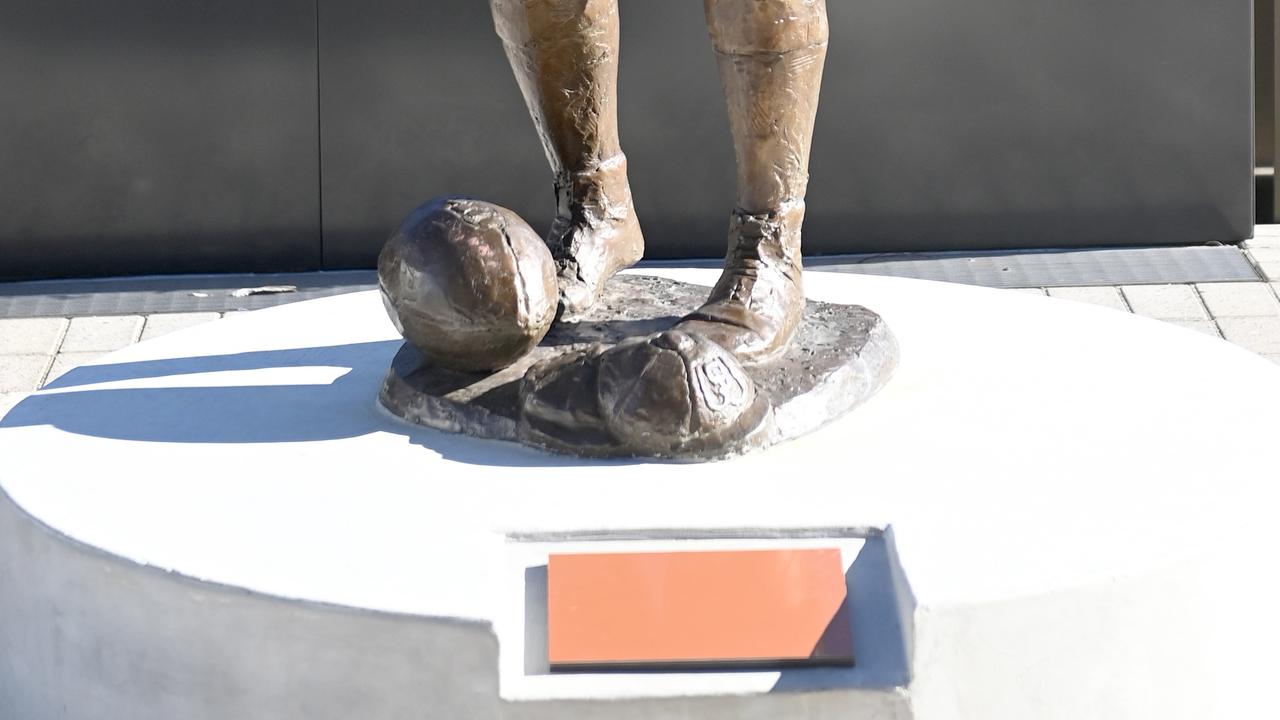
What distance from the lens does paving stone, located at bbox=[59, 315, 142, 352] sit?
4.45m

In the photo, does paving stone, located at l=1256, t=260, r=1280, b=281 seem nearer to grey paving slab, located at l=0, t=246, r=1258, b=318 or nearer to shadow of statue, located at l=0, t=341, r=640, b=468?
grey paving slab, located at l=0, t=246, r=1258, b=318

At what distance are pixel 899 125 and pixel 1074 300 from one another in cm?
87

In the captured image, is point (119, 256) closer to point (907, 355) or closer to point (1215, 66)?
point (907, 355)

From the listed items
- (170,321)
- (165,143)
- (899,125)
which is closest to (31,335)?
(170,321)

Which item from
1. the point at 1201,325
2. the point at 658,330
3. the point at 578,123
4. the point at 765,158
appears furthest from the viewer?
the point at 1201,325

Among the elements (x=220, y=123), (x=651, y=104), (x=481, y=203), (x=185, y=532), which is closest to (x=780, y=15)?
(x=481, y=203)

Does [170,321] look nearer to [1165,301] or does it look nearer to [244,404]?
[244,404]

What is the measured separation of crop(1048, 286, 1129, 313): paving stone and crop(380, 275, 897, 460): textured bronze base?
74.6 inches

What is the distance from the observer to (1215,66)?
5.14m

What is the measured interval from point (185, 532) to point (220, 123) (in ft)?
10.3

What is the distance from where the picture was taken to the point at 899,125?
5148 millimetres

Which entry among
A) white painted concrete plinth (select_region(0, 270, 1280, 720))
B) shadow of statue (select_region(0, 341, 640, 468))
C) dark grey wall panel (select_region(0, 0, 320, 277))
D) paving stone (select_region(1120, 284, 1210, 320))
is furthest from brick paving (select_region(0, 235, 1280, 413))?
white painted concrete plinth (select_region(0, 270, 1280, 720))

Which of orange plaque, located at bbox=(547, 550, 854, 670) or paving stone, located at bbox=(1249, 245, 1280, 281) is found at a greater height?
orange plaque, located at bbox=(547, 550, 854, 670)

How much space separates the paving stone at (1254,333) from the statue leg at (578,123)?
1.94 metres
